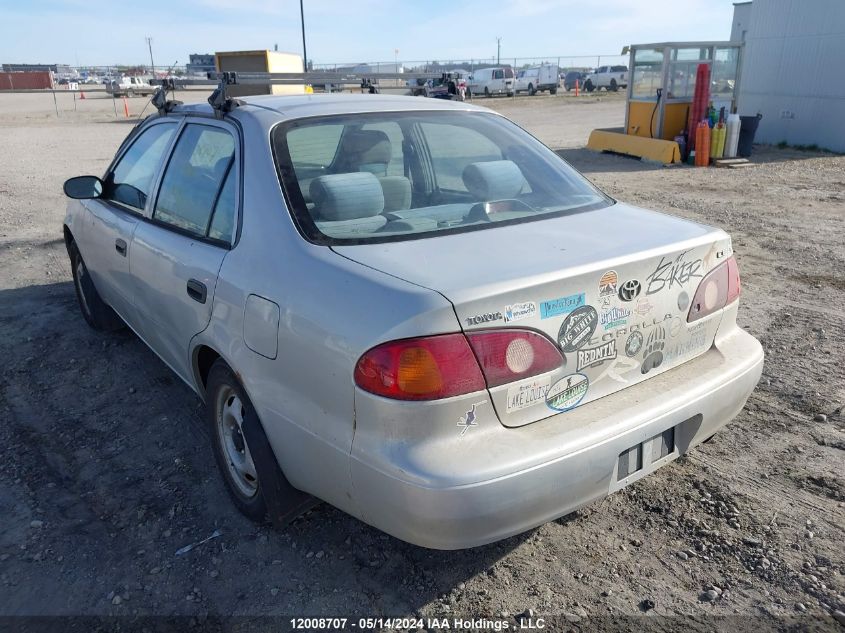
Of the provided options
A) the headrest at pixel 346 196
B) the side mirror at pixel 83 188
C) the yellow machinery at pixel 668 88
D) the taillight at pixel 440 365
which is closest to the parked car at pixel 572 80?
the yellow machinery at pixel 668 88

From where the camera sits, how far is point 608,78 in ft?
151

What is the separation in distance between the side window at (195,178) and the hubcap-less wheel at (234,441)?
76 centimetres

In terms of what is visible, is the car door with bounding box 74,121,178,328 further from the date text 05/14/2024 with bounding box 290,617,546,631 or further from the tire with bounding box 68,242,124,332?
the date text 05/14/2024 with bounding box 290,617,546,631

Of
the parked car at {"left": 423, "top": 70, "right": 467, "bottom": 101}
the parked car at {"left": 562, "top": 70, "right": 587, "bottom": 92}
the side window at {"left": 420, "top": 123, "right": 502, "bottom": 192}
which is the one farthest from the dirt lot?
the parked car at {"left": 562, "top": 70, "right": 587, "bottom": 92}

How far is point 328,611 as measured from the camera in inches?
102

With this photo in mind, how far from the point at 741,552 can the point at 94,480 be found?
2.98 meters

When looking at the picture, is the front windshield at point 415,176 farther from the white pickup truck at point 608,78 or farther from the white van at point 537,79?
the white pickup truck at point 608,78

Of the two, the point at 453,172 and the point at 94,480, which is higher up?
the point at 453,172

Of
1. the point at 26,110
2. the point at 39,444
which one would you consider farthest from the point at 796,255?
the point at 26,110

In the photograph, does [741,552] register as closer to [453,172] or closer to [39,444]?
[453,172]

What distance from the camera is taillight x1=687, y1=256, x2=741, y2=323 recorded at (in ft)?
9.26

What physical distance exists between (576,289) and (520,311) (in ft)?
0.80

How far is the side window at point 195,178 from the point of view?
319 centimetres

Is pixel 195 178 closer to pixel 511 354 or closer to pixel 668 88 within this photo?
pixel 511 354
